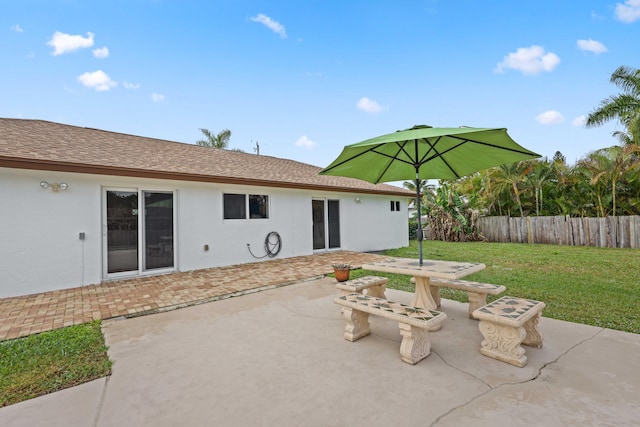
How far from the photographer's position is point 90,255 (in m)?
6.55

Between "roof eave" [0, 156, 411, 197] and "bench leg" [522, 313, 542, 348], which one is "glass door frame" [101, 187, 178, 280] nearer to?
"roof eave" [0, 156, 411, 197]

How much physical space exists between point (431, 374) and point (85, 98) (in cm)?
1877

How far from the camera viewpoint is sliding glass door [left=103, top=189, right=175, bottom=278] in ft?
22.7

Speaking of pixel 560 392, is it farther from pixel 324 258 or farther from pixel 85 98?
pixel 85 98

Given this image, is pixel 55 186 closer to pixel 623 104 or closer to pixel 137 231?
pixel 137 231

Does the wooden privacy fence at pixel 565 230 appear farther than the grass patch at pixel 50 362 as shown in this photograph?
Yes

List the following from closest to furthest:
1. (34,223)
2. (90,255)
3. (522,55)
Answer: (34,223), (90,255), (522,55)

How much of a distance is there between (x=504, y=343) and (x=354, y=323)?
1.64 metres

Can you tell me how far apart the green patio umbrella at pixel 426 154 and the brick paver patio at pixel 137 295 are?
11.1 feet

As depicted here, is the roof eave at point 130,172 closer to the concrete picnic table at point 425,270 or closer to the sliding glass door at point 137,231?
the sliding glass door at point 137,231

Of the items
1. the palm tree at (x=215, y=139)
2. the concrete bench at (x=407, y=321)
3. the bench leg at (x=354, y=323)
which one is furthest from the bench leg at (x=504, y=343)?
the palm tree at (x=215, y=139)

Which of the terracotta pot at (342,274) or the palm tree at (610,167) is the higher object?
the palm tree at (610,167)

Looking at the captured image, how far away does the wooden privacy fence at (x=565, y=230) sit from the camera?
12492 mm

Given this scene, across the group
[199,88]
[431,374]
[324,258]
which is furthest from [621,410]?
[199,88]
